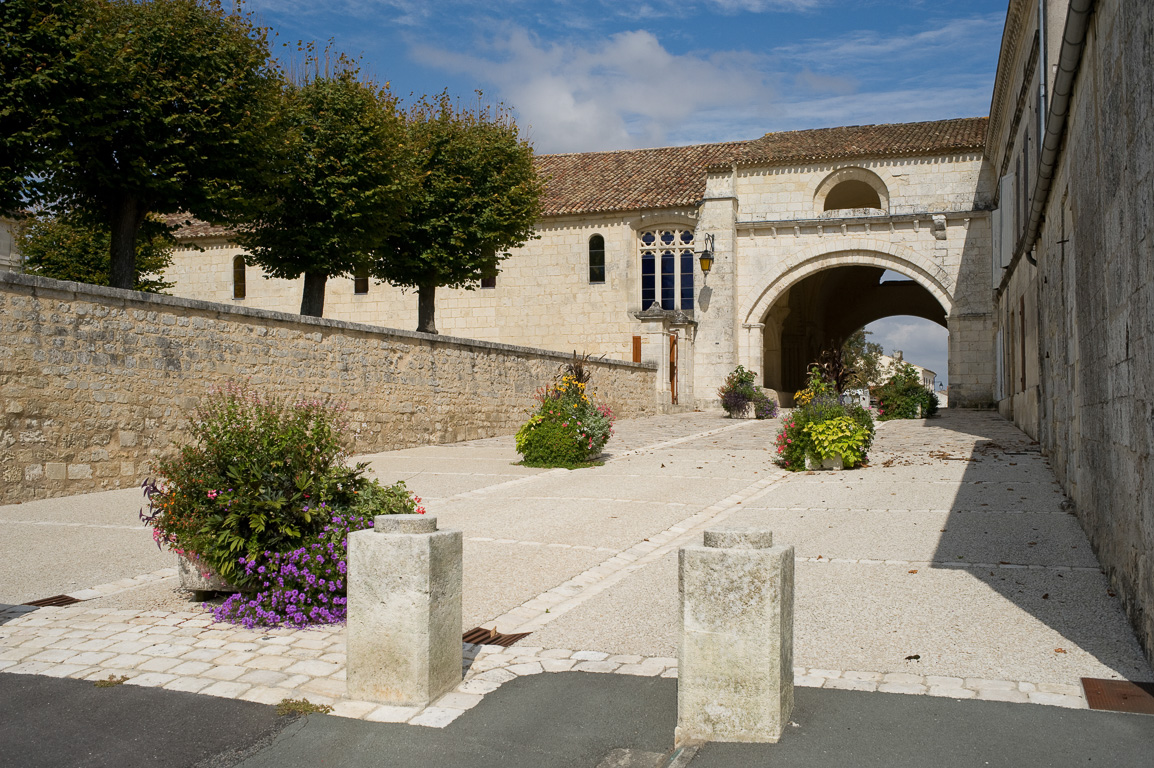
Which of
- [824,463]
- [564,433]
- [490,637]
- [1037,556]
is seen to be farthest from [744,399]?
[490,637]

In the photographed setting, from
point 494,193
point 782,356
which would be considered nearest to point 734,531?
point 494,193

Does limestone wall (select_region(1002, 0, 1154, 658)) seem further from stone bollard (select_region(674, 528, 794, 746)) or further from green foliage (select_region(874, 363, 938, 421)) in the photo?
green foliage (select_region(874, 363, 938, 421))

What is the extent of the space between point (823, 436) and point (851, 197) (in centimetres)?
2306

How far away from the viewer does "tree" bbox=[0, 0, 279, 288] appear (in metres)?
13.5

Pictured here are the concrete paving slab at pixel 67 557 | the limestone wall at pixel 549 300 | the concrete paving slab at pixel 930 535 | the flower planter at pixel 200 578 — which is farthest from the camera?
the limestone wall at pixel 549 300

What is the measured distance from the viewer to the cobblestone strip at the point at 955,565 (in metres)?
6.46

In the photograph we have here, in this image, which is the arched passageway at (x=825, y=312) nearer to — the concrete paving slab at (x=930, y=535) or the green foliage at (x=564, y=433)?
the green foliage at (x=564, y=433)

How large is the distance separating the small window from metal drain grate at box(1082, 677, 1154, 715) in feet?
91.9

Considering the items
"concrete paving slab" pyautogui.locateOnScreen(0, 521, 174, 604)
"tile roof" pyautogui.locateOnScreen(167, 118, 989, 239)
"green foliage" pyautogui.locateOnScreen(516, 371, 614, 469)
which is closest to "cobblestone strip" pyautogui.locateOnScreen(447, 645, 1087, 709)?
"concrete paving slab" pyautogui.locateOnScreen(0, 521, 174, 604)

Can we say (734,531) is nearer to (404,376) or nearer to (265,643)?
(265,643)

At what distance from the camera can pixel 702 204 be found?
2970 cm

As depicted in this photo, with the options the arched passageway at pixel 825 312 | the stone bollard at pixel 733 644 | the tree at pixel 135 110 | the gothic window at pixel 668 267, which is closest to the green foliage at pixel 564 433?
the tree at pixel 135 110

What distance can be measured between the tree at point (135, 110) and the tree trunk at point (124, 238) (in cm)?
2

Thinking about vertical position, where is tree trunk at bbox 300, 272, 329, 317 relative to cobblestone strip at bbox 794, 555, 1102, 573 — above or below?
above
